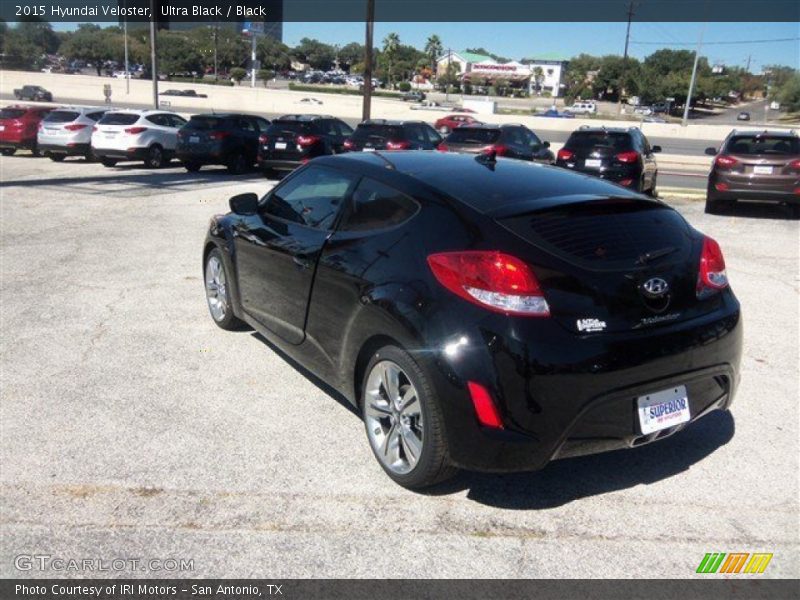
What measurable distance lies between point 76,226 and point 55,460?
24.4 feet

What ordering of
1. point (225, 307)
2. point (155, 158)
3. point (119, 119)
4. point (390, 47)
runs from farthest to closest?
point (390, 47) < point (155, 158) < point (119, 119) < point (225, 307)

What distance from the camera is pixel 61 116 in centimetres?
2084

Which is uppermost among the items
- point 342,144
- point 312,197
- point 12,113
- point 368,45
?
point 368,45

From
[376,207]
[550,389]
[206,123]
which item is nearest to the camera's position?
[550,389]

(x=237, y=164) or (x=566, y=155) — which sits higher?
(x=566, y=155)

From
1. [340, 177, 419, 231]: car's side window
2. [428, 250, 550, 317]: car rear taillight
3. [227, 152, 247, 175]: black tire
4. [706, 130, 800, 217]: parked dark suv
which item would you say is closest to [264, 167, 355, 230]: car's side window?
[340, 177, 419, 231]: car's side window

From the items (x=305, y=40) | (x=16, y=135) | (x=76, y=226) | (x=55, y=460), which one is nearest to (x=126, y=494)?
(x=55, y=460)

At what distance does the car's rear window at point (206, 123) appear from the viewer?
60.5 feet

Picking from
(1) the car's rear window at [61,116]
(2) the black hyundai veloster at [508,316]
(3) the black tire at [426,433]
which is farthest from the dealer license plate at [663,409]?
(1) the car's rear window at [61,116]

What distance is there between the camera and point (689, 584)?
9.41 ft

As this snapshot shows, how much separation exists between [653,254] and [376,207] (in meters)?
1.46

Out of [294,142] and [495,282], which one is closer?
[495,282]

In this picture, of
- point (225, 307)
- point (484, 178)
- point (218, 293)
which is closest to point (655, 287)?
point (484, 178)

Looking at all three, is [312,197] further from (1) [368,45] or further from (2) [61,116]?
(1) [368,45]
